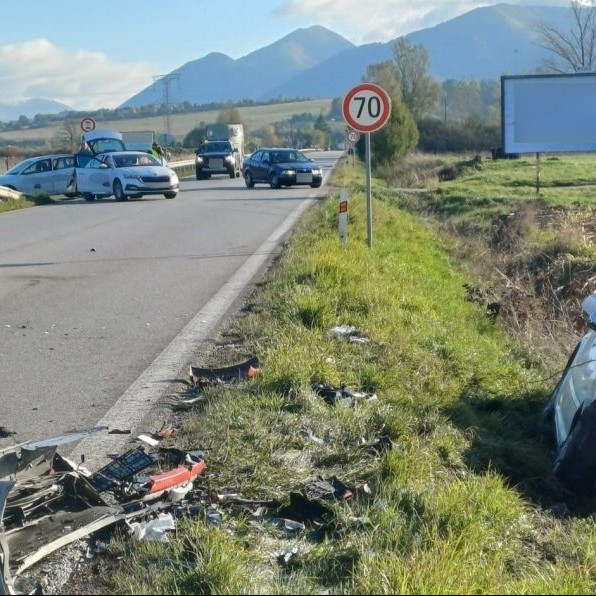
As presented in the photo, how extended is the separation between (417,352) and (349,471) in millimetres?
2907

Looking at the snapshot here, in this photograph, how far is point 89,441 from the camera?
546 cm

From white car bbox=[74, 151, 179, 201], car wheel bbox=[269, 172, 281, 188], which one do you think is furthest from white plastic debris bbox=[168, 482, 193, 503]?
car wheel bbox=[269, 172, 281, 188]

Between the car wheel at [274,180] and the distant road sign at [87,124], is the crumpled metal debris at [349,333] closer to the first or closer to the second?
the car wheel at [274,180]

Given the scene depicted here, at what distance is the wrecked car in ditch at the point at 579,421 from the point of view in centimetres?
509

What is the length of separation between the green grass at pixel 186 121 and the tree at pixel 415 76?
27586mm

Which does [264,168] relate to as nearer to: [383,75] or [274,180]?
[274,180]

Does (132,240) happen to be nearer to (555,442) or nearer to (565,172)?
(555,442)

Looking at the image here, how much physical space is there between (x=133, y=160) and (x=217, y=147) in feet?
59.2

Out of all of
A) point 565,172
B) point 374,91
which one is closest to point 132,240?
point 374,91

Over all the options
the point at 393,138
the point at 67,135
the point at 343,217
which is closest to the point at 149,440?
the point at 343,217

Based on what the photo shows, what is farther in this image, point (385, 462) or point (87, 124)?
point (87, 124)

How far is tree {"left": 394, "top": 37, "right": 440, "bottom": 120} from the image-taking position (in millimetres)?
91000

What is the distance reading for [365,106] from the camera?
509 inches

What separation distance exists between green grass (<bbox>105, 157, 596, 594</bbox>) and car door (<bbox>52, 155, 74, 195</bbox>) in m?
23.4
